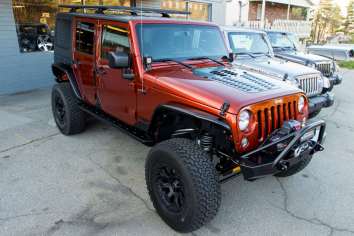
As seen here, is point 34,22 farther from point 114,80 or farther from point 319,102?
point 319,102

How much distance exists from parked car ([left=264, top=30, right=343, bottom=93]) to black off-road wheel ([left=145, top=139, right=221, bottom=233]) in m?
5.16

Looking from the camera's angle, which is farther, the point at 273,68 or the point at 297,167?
the point at 273,68

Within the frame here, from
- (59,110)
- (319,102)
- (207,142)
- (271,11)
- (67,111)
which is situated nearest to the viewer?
(207,142)

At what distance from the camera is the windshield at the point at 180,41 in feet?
10.7

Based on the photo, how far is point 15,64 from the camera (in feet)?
24.5

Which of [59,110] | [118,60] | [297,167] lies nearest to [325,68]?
[297,167]

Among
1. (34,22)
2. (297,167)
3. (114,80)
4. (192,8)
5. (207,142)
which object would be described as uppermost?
(192,8)

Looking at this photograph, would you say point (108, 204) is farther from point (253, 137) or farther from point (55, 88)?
point (55, 88)

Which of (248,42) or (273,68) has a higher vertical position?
(248,42)

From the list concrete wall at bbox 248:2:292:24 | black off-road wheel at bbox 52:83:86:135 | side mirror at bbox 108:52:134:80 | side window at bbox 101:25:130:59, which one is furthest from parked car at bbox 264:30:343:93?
concrete wall at bbox 248:2:292:24

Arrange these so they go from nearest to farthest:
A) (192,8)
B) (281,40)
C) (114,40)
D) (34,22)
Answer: (114,40) → (34,22) → (281,40) → (192,8)

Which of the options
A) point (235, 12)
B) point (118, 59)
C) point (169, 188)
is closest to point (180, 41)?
point (118, 59)

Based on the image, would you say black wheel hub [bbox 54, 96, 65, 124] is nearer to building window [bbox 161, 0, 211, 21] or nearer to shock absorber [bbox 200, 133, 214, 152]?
shock absorber [bbox 200, 133, 214, 152]

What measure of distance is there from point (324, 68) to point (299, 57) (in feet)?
2.36
